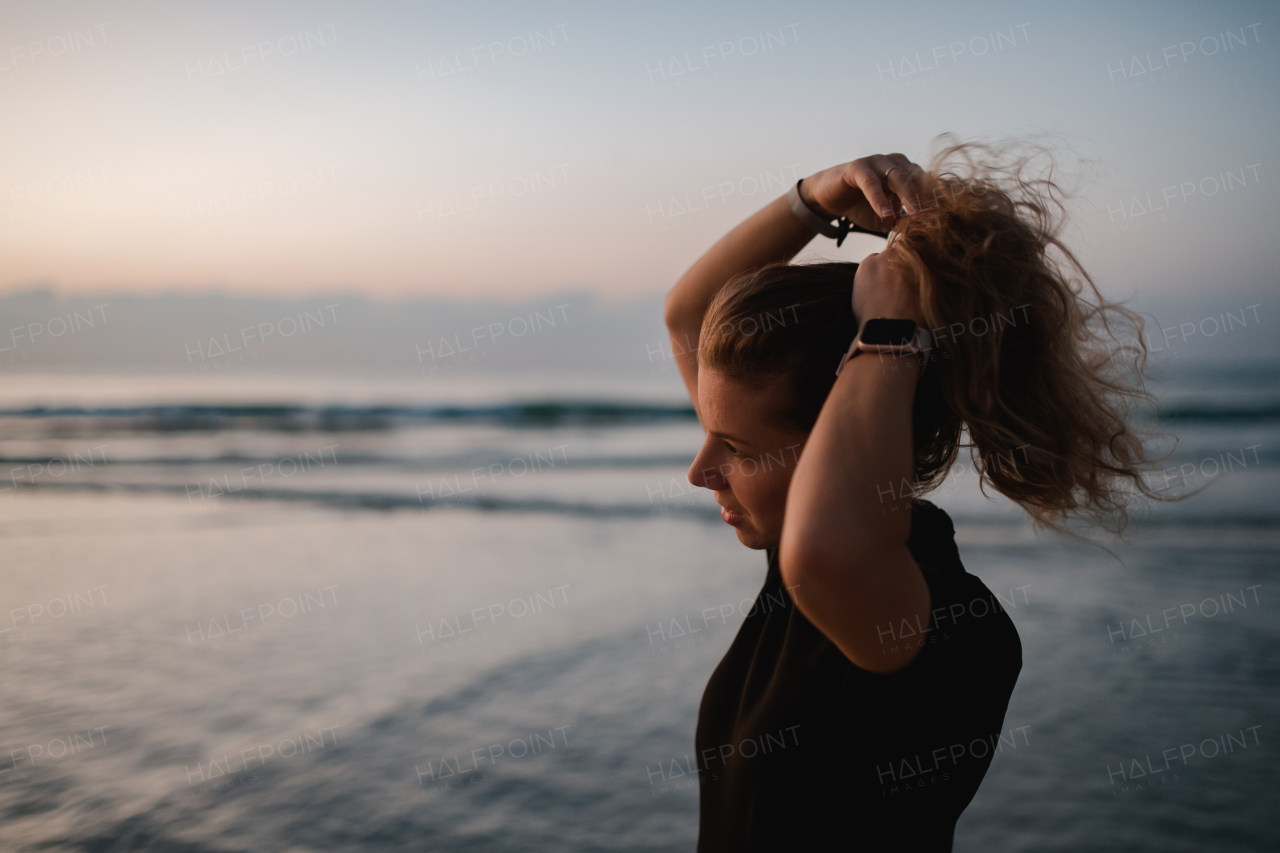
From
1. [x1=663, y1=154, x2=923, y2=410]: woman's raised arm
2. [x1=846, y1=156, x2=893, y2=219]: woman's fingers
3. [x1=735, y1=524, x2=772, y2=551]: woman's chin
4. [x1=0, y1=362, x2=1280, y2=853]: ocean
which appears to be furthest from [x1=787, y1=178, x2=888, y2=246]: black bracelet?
[x1=0, y1=362, x2=1280, y2=853]: ocean

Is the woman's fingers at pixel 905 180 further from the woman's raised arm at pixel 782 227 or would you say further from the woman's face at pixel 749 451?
the woman's face at pixel 749 451

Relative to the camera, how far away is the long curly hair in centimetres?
123

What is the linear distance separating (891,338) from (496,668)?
4.34 m

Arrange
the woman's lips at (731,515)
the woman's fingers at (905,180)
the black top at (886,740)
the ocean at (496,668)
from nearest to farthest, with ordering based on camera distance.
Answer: the black top at (886,740) < the woman's fingers at (905,180) < the woman's lips at (731,515) < the ocean at (496,668)

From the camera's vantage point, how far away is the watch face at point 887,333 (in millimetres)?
1164

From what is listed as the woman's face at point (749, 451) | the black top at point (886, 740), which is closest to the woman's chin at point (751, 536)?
the woman's face at point (749, 451)

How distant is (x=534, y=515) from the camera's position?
9.38m

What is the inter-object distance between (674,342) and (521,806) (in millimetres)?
2607

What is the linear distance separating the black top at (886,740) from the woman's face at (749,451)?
0.26m

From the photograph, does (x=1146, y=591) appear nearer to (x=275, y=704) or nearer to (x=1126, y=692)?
(x=1126, y=692)

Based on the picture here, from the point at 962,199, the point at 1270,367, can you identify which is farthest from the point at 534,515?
the point at 1270,367

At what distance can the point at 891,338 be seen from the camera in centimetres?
116

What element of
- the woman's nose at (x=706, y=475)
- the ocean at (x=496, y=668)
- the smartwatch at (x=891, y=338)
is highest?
the smartwatch at (x=891, y=338)

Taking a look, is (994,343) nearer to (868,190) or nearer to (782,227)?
(868,190)
